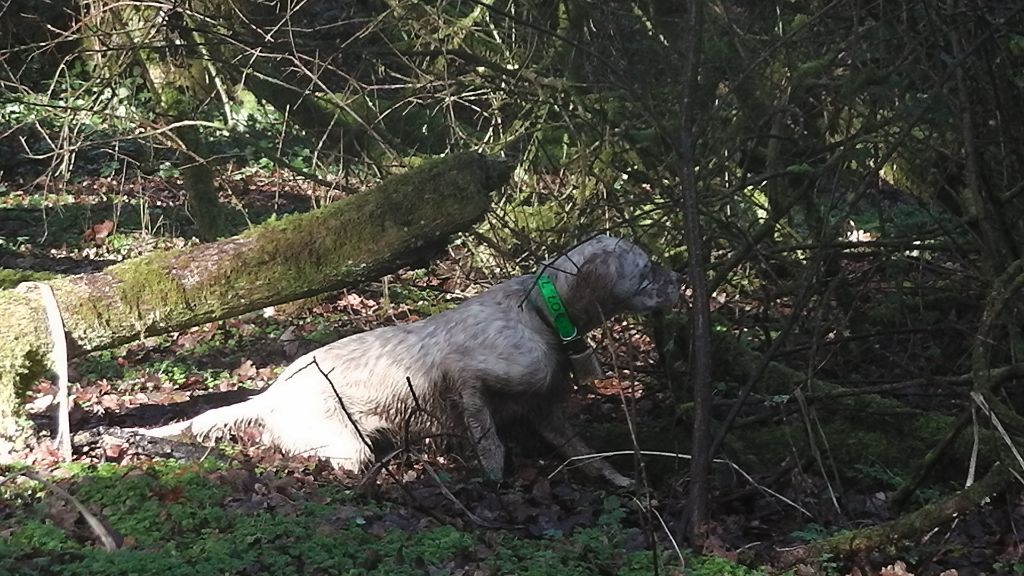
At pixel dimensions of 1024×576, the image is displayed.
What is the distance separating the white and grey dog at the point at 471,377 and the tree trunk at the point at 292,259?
1.52 ft

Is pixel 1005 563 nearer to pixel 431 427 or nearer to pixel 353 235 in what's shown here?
pixel 431 427

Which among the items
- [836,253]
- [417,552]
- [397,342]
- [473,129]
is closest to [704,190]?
[836,253]

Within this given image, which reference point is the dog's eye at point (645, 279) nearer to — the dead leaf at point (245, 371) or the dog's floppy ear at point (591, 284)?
the dog's floppy ear at point (591, 284)

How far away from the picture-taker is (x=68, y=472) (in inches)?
208

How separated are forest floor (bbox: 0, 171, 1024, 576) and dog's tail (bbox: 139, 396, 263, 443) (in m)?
0.11

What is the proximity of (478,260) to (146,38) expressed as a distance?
3249 mm

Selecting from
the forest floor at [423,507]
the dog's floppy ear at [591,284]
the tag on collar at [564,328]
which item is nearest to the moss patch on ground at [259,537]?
the forest floor at [423,507]

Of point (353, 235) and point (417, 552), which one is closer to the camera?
point (417, 552)

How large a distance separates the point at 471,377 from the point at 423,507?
1.15m

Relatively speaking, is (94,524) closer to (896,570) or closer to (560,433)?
(896,570)

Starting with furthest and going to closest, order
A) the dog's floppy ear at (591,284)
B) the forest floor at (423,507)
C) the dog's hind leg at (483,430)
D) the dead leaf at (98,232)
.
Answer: the dead leaf at (98,232)
the dog's floppy ear at (591,284)
the dog's hind leg at (483,430)
the forest floor at (423,507)

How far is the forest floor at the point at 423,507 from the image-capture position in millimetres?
4152

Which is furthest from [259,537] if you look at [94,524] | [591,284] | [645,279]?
[645,279]

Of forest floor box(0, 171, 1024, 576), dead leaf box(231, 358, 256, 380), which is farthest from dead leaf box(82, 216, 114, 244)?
dead leaf box(231, 358, 256, 380)
